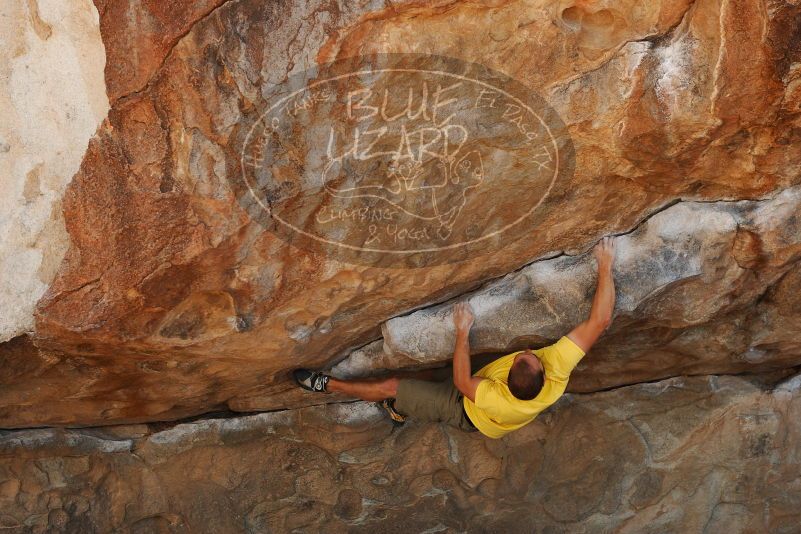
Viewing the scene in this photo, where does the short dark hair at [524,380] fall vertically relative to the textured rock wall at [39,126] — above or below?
below

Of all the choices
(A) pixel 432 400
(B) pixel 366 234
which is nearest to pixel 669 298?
(A) pixel 432 400

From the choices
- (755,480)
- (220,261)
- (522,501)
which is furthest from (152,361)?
(755,480)

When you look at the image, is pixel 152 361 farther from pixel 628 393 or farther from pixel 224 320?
pixel 628 393

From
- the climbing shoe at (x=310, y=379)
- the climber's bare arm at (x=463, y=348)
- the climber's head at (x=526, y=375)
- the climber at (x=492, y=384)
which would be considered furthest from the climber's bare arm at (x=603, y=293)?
the climbing shoe at (x=310, y=379)

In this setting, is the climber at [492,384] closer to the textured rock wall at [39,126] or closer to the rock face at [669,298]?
the rock face at [669,298]

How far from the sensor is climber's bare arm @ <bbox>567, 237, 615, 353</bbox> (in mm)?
2504

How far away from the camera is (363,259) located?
2375mm

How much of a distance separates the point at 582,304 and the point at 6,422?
6.20ft

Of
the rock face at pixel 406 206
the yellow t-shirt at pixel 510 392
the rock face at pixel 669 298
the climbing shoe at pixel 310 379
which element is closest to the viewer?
the rock face at pixel 406 206

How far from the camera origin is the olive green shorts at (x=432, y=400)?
113 inches

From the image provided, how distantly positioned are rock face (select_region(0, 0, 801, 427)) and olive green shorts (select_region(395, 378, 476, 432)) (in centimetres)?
14

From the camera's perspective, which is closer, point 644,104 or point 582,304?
point 644,104

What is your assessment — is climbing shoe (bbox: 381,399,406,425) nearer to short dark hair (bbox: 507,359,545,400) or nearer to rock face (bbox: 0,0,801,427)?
rock face (bbox: 0,0,801,427)

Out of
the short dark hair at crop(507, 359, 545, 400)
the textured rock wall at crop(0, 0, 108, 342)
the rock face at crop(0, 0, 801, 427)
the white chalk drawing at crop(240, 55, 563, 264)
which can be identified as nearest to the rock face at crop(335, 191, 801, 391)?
the rock face at crop(0, 0, 801, 427)
